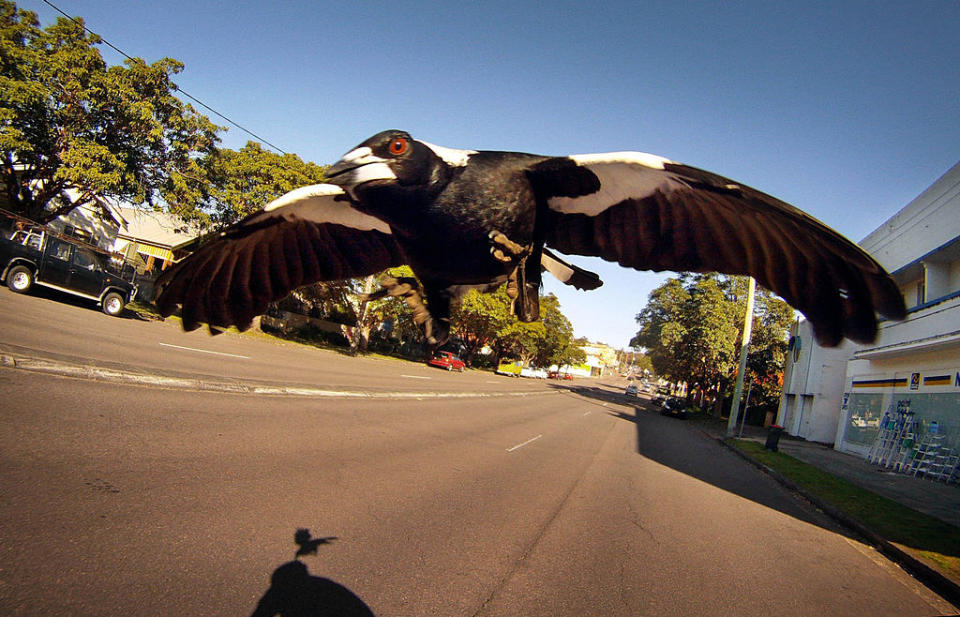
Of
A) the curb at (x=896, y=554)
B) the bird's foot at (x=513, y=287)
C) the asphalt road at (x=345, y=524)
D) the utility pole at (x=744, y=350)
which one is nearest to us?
the bird's foot at (x=513, y=287)

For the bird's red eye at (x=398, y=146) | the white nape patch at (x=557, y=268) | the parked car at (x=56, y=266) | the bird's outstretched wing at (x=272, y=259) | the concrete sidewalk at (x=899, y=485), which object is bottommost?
the concrete sidewalk at (x=899, y=485)

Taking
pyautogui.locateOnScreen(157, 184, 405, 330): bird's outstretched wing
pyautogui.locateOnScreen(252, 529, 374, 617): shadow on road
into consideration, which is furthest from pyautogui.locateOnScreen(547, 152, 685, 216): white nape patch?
pyautogui.locateOnScreen(252, 529, 374, 617): shadow on road

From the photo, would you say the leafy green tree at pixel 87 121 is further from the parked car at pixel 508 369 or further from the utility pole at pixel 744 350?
the parked car at pixel 508 369

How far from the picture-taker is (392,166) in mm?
1488

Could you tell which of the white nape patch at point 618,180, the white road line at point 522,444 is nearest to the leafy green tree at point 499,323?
the white nape patch at point 618,180

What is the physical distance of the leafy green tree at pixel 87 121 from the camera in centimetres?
1702

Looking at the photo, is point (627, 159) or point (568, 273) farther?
point (568, 273)

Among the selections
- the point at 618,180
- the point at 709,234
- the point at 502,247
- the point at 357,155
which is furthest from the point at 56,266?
the point at 709,234

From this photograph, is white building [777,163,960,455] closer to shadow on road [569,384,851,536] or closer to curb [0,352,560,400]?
shadow on road [569,384,851,536]

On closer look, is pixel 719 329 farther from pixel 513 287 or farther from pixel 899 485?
pixel 513 287

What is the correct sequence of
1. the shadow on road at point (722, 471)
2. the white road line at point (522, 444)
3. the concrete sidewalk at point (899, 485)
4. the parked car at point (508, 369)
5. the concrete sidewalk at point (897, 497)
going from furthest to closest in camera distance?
the parked car at point (508, 369) → the white road line at point (522, 444) → the concrete sidewalk at point (899, 485) → the shadow on road at point (722, 471) → the concrete sidewalk at point (897, 497)

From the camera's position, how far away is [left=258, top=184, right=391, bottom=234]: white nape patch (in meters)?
1.93

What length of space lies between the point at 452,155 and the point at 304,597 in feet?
10.1

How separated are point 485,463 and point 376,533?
3871 mm
